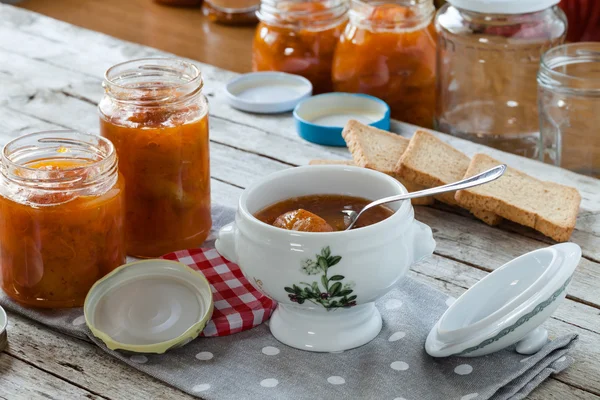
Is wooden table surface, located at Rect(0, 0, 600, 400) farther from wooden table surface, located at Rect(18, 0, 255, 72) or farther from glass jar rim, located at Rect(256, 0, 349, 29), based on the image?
wooden table surface, located at Rect(18, 0, 255, 72)

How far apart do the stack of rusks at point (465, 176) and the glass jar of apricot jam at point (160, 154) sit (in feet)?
0.87

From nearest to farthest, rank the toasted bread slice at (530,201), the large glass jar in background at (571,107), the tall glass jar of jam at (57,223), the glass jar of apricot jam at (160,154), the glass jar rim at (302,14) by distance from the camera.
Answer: the tall glass jar of jam at (57,223) < the glass jar of apricot jam at (160,154) < the toasted bread slice at (530,201) < the large glass jar in background at (571,107) < the glass jar rim at (302,14)

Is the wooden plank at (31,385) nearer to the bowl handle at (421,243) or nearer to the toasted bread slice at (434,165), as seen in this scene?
the bowl handle at (421,243)

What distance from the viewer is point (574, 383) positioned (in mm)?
878

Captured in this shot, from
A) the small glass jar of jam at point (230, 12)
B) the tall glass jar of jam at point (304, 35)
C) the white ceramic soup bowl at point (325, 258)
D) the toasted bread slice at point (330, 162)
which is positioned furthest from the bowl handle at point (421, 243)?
the small glass jar of jam at point (230, 12)

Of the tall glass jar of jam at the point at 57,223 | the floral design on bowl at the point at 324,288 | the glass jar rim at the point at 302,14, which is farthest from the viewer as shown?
the glass jar rim at the point at 302,14

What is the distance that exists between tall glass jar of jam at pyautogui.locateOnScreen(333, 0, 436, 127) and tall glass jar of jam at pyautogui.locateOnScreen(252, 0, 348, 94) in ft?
0.22

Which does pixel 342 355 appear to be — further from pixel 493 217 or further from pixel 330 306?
pixel 493 217

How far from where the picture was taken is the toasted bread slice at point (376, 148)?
1.27 metres

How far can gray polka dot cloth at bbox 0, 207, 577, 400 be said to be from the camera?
86 cm

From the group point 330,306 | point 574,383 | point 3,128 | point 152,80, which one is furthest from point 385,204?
point 3,128

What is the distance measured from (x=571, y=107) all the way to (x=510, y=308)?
684 mm

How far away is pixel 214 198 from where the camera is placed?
1.29 meters

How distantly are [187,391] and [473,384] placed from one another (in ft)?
0.93
